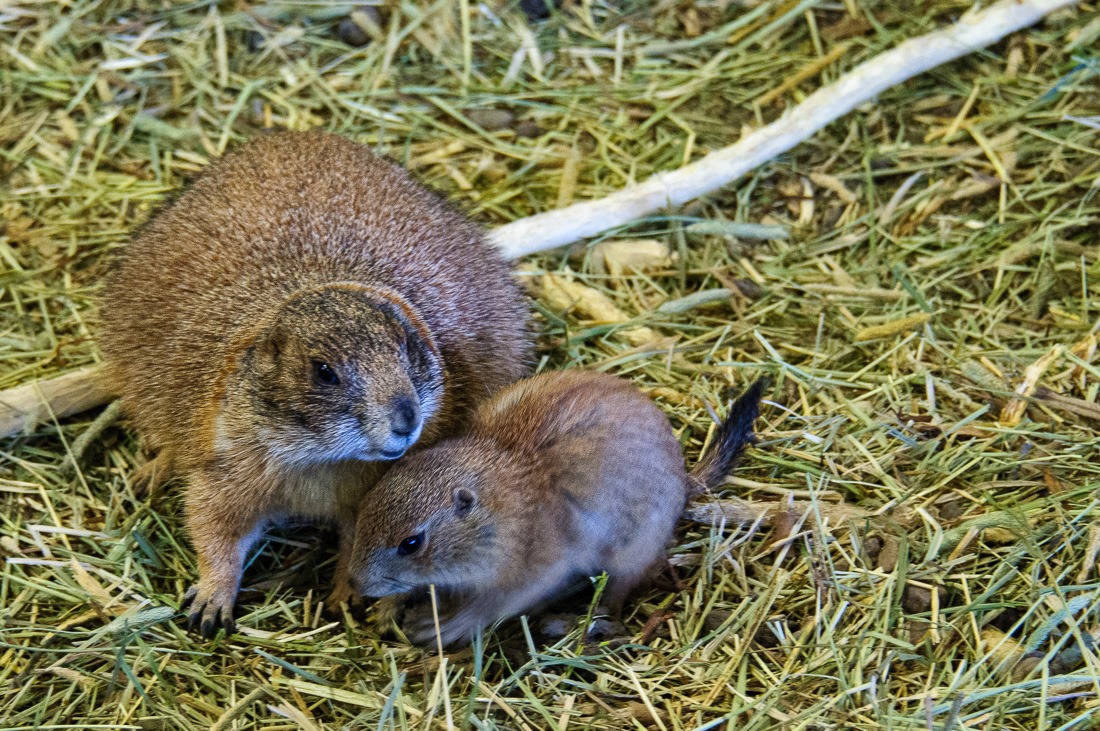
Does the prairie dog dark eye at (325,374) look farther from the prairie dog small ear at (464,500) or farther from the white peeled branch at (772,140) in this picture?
the white peeled branch at (772,140)

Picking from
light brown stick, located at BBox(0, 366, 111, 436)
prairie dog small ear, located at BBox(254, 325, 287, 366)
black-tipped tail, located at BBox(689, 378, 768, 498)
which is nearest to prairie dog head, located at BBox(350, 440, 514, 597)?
prairie dog small ear, located at BBox(254, 325, 287, 366)

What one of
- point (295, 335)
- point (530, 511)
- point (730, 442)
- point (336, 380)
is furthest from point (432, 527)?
point (730, 442)

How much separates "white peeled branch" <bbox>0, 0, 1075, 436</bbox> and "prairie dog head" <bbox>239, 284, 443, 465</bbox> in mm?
1720

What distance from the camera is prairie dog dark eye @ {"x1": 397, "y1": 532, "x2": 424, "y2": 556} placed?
4.00 m

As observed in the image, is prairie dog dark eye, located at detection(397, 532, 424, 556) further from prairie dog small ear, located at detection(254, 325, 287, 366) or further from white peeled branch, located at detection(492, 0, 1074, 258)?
white peeled branch, located at detection(492, 0, 1074, 258)

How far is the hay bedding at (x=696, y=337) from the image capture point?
3971mm

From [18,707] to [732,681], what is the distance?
8.49 ft

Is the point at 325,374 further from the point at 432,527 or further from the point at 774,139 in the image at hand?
the point at 774,139

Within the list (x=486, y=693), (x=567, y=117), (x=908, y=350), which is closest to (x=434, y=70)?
(x=567, y=117)

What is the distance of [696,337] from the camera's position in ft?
18.0

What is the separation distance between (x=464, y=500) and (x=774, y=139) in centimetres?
303

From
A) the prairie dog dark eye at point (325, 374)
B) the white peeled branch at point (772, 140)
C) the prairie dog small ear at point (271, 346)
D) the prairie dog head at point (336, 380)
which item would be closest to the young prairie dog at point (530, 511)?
the prairie dog head at point (336, 380)

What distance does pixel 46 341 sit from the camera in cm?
557

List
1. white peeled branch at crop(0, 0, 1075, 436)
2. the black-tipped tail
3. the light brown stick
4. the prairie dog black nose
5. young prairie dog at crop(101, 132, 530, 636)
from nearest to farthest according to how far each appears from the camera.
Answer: the prairie dog black nose → young prairie dog at crop(101, 132, 530, 636) → the black-tipped tail → the light brown stick → white peeled branch at crop(0, 0, 1075, 436)
